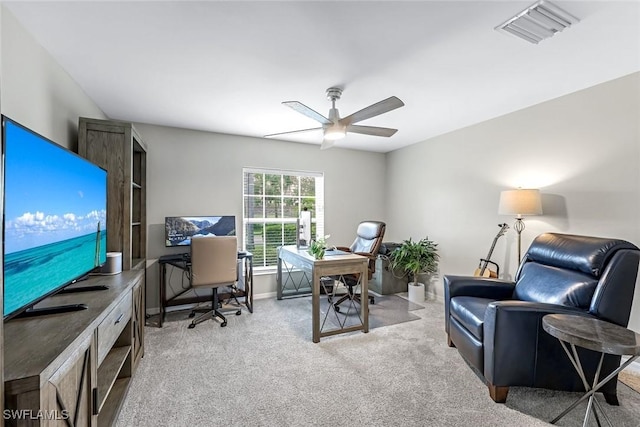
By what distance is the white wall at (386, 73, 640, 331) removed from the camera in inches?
95.2

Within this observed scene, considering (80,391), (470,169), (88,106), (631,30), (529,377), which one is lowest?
(529,377)

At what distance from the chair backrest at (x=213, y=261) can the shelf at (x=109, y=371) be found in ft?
3.68

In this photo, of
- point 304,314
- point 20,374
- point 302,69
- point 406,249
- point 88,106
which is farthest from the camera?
point 406,249

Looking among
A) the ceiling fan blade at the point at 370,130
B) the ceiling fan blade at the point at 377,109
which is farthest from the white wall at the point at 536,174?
the ceiling fan blade at the point at 377,109

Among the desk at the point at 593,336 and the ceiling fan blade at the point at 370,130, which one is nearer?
the desk at the point at 593,336

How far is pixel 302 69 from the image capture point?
2.23 metres

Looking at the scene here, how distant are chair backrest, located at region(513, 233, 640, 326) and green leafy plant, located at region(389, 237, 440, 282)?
155 centimetres

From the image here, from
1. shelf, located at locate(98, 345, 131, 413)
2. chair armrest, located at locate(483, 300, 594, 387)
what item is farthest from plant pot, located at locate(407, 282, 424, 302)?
shelf, located at locate(98, 345, 131, 413)

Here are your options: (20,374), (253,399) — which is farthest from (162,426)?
(20,374)

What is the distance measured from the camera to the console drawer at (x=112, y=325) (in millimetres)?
1444

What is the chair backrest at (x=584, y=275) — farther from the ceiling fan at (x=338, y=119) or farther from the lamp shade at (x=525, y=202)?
the ceiling fan at (x=338, y=119)

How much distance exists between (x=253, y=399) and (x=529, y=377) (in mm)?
1848

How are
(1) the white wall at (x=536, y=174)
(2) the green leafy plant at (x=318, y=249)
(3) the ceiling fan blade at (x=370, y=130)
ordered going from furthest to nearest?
(2) the green leafy plant at (x=318, y=249)
(3) the ceiling fan blade at (x=370, y=130)
(1) the white wall at (x=536, y=174)

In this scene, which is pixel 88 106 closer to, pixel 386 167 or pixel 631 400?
pixel 386 167
